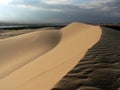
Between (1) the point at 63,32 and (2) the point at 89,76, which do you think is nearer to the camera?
(2) the point at 89,76

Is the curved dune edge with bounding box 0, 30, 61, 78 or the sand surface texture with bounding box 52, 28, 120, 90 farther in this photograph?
the curved dune edge with bounding box 0, 30, 61, 78

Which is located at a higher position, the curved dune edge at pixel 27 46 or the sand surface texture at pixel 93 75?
the sand surface texture at pixel 93 75

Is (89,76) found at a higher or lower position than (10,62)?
higher

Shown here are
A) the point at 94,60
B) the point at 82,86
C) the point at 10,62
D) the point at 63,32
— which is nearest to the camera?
the point at 82,86

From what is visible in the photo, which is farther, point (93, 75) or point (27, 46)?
point (27, 46)

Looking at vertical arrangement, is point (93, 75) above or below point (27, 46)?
above

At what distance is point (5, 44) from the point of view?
14344 millimetres

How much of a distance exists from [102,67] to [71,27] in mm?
12995

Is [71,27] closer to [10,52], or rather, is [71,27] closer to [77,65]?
[10,52]

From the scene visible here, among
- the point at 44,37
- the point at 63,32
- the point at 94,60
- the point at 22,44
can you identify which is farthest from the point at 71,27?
the point at 94,60

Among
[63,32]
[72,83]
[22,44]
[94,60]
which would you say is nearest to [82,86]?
[72,83]

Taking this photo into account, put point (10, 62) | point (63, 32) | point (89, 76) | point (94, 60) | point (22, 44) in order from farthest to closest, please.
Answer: point (63, 32)
point (22, 44)
point (10, 62)
point (94, 60)
point (89, 76)

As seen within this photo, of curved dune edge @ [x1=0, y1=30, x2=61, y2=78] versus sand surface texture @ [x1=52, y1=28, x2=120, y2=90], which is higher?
sand surface texture @ [x1=52, y1=28, x2=120, y2=90]

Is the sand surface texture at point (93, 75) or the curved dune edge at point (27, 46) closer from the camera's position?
the sand surface texture at point (93, 75)
